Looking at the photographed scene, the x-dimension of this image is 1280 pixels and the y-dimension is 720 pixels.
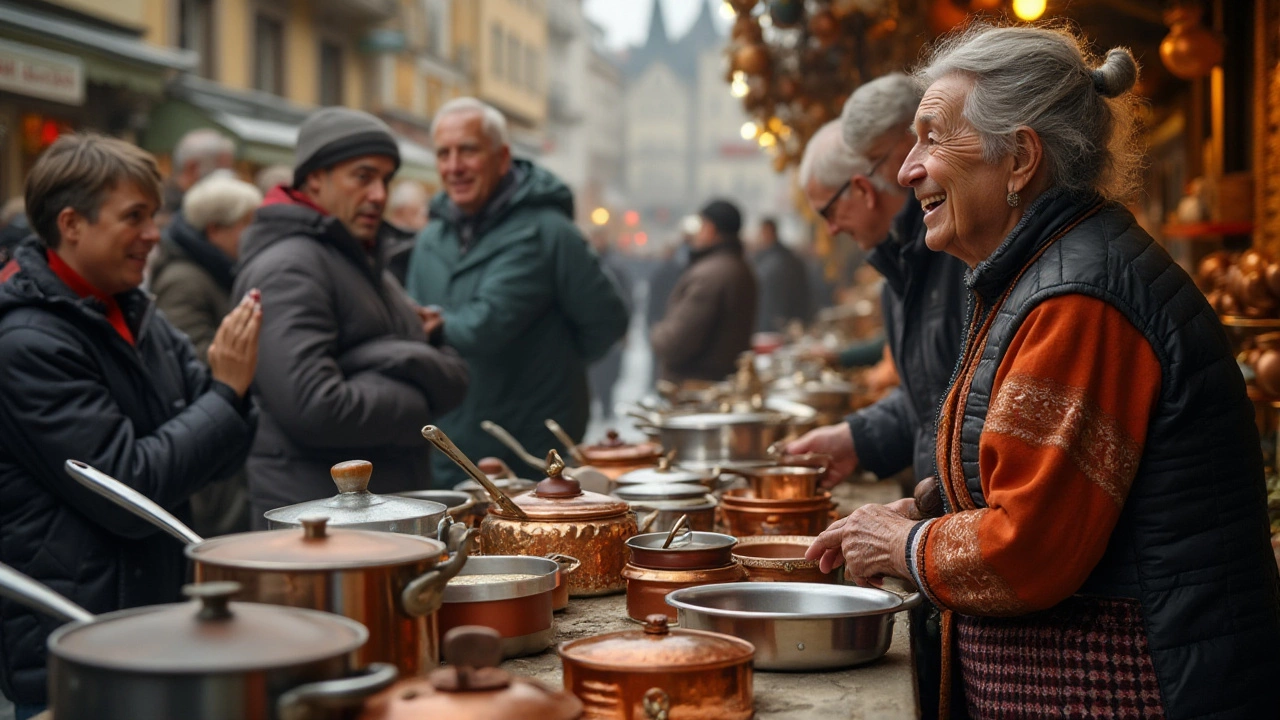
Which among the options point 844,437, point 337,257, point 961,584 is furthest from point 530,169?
point 961,584

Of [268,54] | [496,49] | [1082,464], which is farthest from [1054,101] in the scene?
[496,49]

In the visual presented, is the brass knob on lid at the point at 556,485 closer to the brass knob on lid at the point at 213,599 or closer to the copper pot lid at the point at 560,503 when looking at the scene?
the copper pot lid at the point at 560,503

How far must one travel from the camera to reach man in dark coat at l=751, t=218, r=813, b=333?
12516mm

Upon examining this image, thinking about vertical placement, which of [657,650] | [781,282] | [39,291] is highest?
[781,282]

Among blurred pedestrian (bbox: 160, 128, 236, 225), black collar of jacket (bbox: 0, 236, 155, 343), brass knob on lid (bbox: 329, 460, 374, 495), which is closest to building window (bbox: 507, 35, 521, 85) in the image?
blurred pedestrian (bbox: 160, 128, 236, 225)

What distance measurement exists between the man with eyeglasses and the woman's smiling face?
991mm

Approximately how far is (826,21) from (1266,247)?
2.26m

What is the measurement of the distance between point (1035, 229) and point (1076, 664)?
25.5 inches

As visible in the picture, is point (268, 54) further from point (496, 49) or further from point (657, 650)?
point (657, 650)

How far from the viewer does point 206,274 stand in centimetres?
521

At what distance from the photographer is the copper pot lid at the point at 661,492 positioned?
275 centimetres

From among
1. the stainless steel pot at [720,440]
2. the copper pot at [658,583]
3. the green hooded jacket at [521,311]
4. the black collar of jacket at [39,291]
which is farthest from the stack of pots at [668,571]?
the green hooded jacket at [521,311]

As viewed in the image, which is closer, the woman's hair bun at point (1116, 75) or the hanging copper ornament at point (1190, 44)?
the woman's hair bun at point (1116, 75)

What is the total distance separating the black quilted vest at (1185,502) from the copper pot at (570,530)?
0.73 metres
